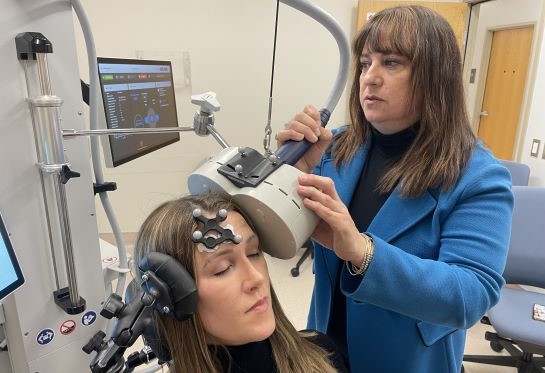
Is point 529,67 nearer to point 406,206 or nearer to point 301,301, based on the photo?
point 301,301

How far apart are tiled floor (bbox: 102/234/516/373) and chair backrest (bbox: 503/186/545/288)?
1.85 ft

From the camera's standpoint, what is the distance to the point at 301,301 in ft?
9.07

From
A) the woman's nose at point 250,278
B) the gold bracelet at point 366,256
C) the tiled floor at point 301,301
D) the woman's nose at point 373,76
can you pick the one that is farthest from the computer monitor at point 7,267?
the tiled floor at point 301,301

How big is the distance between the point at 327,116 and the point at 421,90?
0.22m

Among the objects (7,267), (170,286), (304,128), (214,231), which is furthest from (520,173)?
(7,267)

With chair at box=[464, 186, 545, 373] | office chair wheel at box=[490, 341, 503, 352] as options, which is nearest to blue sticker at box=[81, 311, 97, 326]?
chair at box=[464, 186, 545, 373]

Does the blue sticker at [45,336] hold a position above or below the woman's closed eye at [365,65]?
below

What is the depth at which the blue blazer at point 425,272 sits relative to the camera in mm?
710

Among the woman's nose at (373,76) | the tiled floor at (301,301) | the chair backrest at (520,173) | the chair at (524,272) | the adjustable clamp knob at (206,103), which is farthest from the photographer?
the chair backrest at (520,173)

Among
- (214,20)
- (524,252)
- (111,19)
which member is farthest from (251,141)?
(524,252)

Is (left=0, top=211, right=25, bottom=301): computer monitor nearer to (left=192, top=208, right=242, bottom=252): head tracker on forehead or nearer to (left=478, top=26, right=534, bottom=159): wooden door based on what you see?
(left=192, top=208, right=242, bottom=252): head tracker on forehead

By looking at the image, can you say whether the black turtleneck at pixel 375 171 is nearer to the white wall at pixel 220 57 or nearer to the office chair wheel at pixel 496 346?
the office chair wheel at pixel 496 346

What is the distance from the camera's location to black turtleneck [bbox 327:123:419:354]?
986 mm

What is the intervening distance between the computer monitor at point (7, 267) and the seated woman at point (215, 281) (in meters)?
0.28
